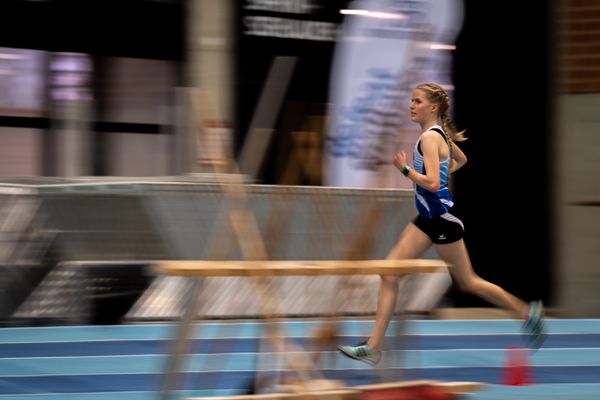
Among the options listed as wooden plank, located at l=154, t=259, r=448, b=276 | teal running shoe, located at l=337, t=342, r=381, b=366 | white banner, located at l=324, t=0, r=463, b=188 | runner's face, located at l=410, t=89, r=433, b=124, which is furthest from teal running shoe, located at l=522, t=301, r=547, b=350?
white banner, located at l=324, t=0, r=463, b=188

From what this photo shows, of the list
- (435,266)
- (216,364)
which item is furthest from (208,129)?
(216,364)

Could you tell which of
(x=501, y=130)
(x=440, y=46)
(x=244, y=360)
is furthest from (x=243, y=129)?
(x=244, y=360)

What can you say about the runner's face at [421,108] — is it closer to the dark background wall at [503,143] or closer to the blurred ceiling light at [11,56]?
the blurred ceiling light at [11,56]

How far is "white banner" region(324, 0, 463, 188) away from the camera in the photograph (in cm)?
1510

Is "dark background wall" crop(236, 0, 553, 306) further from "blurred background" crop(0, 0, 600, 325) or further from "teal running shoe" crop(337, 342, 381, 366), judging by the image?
"teal running shoe" crop(337, 342, 381, 366)

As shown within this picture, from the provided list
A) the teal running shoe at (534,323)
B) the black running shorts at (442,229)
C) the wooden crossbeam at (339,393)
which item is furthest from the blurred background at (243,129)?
the wooden crossbeam at (339,393)

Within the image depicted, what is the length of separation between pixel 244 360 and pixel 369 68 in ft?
21.4

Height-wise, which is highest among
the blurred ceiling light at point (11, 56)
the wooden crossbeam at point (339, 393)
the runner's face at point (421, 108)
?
the runner's face at point (421, 108)

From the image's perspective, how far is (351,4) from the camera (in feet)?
50.0

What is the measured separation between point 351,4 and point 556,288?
4.04 m

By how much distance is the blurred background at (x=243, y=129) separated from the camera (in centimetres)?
1221

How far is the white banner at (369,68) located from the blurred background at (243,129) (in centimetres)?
3

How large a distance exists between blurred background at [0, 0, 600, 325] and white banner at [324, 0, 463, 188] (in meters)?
0.03

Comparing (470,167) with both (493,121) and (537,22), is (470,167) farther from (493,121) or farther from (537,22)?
(537,22)
